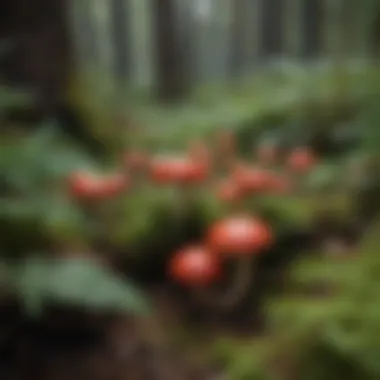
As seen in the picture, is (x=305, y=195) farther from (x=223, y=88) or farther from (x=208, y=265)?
(x=223, y=88)

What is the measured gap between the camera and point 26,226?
210 cm

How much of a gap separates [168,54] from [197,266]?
4.91 m

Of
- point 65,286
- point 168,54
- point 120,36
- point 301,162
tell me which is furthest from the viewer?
point 120,36

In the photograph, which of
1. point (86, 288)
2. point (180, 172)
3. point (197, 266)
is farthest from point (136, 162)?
point (86, 288)

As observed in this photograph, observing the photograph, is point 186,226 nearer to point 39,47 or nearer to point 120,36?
point 39,47

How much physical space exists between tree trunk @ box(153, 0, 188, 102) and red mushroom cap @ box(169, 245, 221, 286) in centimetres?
447

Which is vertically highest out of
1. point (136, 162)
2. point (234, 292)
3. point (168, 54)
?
point (136, 162)

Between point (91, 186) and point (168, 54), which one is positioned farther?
point (168, 54)

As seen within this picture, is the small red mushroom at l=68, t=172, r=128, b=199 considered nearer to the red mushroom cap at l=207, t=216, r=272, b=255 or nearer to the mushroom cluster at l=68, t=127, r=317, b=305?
the mushroom cluster at l=68, t=127, r=317, b=305

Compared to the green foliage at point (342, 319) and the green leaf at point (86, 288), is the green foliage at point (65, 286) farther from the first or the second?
the green foliage at point (342, 319)

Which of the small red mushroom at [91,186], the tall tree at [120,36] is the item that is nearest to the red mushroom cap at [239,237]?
the small red mushroom at [91,186]

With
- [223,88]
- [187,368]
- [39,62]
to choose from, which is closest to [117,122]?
[39,62]

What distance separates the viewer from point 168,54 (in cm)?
688

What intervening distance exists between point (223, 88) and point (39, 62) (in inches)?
129
